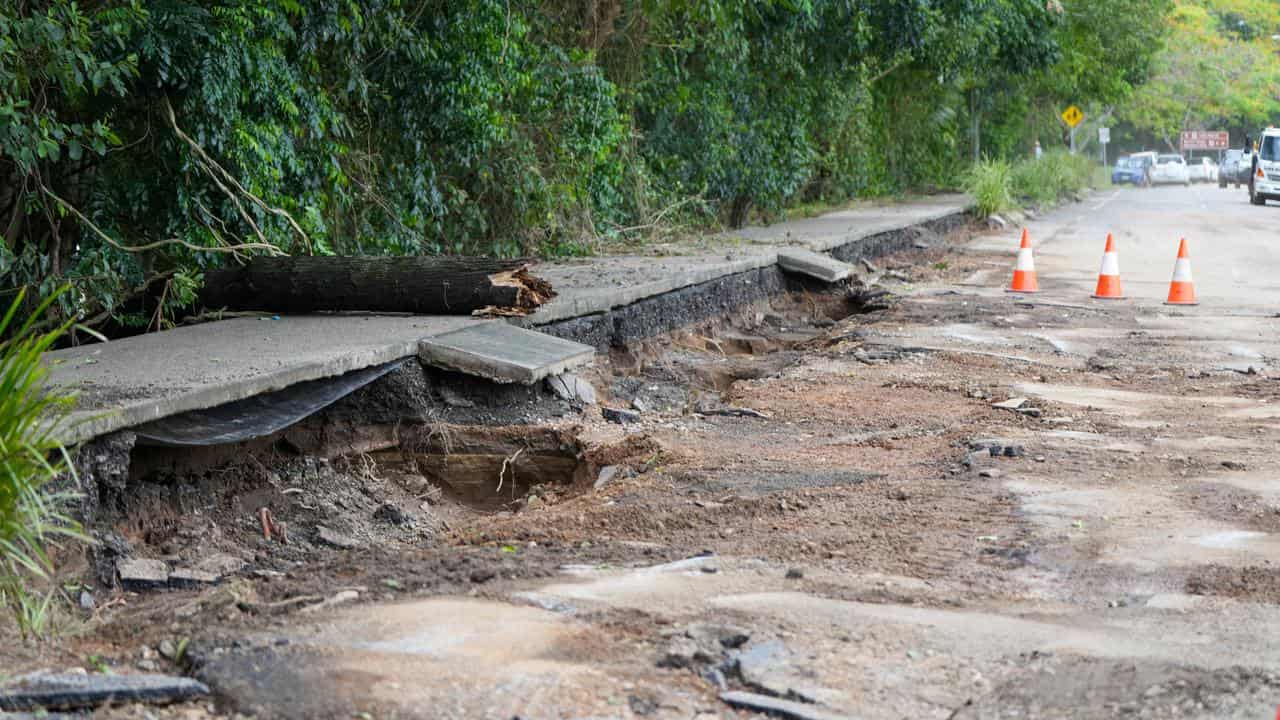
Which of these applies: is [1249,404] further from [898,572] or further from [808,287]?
[808,287]

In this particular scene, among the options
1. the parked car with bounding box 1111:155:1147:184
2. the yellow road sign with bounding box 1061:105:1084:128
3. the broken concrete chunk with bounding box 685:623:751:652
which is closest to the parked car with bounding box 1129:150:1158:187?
the parked car with bounding box 1111:155:1147:184

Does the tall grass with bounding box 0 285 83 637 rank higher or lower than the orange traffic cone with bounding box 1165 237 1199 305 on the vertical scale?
higher

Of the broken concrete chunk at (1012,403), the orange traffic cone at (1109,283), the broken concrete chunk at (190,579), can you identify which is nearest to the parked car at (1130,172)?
the orange traffic cone at (1109,283)

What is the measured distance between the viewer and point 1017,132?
3825 cm

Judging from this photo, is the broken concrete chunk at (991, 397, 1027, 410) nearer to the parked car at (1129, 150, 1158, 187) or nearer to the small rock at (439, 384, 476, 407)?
the small rock at (439, 384, 476, 407)

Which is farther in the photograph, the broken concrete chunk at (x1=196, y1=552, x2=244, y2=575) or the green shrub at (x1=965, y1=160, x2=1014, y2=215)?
the green shrub at (x1=965, y1=160, x2=1014, y2=215)

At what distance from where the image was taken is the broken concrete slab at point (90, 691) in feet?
10.1

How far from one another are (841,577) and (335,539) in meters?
2.33

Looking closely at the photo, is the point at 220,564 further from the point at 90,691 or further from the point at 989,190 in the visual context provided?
the point at 989,190

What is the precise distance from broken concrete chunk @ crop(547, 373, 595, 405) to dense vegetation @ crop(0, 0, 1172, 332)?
2.09m

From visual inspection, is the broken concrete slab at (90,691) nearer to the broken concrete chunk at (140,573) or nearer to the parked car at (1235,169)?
the broken concrete chunk at (140,573)

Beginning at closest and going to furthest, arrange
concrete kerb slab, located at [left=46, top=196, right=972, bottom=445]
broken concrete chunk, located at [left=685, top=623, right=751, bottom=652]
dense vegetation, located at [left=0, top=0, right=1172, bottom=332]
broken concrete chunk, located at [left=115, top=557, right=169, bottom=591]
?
broken concrete chunk, located at [left=685, top=623, right=751, bottom=652] < broken concrete chunk, located at [left=115, top=557, right=169, bottom=591] < concrete kerb slab, located at [left=46, top=196, right=972, bottom=445] < dense vegetation, located at [left=0, top=0, right=1172, bottom=332]

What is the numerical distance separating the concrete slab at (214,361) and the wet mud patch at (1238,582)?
3.63 m

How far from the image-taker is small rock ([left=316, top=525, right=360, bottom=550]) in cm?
553
